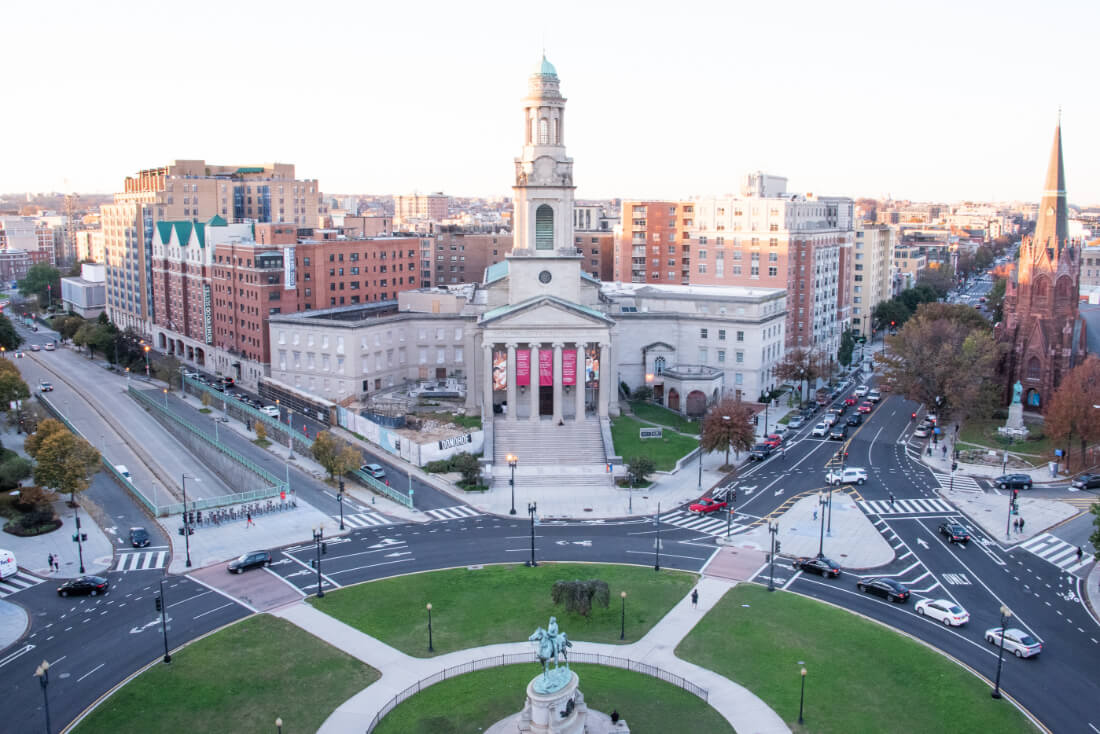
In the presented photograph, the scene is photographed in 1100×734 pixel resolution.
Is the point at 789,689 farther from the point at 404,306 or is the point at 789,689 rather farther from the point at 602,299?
the point at 404,306

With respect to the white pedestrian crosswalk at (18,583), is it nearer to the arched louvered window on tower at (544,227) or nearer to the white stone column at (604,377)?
the white stone column at (604,377)

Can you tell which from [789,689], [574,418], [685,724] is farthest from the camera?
[574,418]

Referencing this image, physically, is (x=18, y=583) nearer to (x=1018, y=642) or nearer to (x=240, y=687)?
(x=240, y=687)

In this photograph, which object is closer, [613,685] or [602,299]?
[613,685]

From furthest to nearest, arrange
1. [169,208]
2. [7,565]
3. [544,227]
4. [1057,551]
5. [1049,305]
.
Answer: [169,208] → [1049,305] → [544,227] → [1057,551] → [7,565]

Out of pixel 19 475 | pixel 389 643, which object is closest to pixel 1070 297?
pixel 389 643

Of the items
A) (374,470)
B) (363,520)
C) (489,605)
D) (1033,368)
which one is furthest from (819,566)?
(1033,368)

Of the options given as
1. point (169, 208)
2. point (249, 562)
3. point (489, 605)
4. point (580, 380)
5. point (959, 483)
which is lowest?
point (489, 605)

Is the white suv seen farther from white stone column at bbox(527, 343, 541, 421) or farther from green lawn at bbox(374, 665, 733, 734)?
green lawn at bbox(374, 665, 733, 734)
